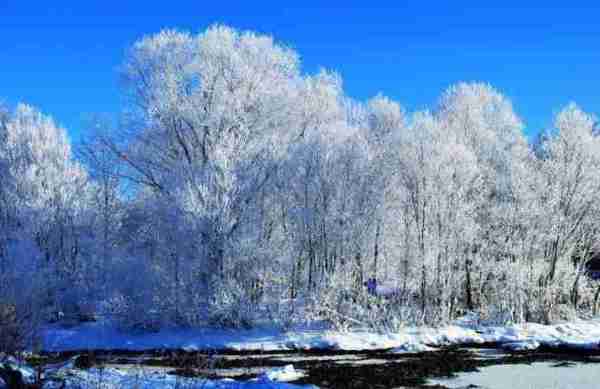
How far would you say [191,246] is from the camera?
30578 millimetres

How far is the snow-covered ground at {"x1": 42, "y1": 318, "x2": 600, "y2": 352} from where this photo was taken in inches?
1065

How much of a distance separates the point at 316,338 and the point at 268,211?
Answer: 7291 millimetres

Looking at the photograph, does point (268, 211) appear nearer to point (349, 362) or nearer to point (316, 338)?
point (316, 338)

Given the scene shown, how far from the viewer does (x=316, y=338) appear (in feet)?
91.3

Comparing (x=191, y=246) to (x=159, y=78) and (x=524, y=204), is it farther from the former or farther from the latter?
(x=524, y=204)

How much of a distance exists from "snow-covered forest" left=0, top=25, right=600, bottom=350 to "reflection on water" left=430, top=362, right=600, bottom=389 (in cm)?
863

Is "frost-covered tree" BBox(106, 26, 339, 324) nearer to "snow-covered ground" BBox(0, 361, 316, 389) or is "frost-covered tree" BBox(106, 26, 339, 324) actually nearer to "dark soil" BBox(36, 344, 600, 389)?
"dark soil" BBox(36, 344, 600, 389)

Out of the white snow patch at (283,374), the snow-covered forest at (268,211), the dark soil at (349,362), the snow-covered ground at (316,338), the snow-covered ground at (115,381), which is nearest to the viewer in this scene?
the snow-covered ground at (115,381)

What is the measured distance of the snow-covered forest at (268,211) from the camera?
99.8 ft

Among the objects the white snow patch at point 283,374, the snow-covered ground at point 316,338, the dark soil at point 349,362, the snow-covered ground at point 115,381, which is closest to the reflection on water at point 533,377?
the dark soil at point 349,362

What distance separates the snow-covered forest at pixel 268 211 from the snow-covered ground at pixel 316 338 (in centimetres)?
75

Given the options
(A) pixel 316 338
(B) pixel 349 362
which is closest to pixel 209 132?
(A) pixel 316 338

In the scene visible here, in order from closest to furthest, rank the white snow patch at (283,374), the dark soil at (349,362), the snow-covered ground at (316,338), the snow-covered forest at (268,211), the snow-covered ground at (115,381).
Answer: the snow-covered ground at (115,381), the white snow patch at (283,374), the dark soil at (349,362), the snow-covered ground at (316,338), the snow-covered forest at (268,211)

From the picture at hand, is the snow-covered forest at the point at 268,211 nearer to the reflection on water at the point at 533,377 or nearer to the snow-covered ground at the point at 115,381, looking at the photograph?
the reflection on water at the point at 533,377
